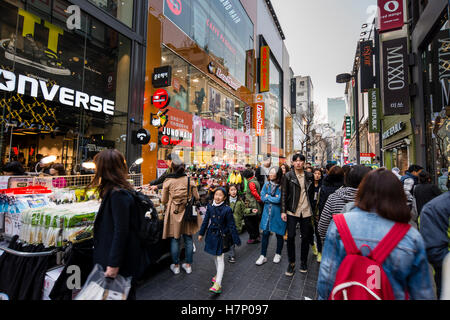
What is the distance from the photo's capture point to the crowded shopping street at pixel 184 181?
165 centimetres

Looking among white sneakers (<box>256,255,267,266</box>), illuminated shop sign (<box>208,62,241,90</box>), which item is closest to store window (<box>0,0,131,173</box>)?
illuminated shop sign (<box>208,62,241,90</box>)

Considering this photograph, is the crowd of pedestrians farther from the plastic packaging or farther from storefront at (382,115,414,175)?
storefront at (382,115,414,175)

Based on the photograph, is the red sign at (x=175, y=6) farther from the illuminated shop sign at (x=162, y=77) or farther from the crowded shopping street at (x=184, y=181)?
the illuminated shop sign at (x=162, y=77)

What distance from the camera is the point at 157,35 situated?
32.8 ft

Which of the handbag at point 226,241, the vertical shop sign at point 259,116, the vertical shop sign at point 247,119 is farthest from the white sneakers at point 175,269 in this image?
the vertical shop sign at point 259,116

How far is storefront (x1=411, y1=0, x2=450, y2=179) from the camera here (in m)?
7.93

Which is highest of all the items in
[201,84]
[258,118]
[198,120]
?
[201,84]

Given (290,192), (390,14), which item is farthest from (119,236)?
(390,14)

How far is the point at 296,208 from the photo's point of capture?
13.4ft

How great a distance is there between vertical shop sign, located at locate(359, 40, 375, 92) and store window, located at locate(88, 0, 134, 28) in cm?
1698

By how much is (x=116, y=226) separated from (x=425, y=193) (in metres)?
5.83

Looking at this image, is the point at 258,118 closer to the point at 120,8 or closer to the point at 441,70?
the point at 441,70

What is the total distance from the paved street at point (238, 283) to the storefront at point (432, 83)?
26.6 feet
